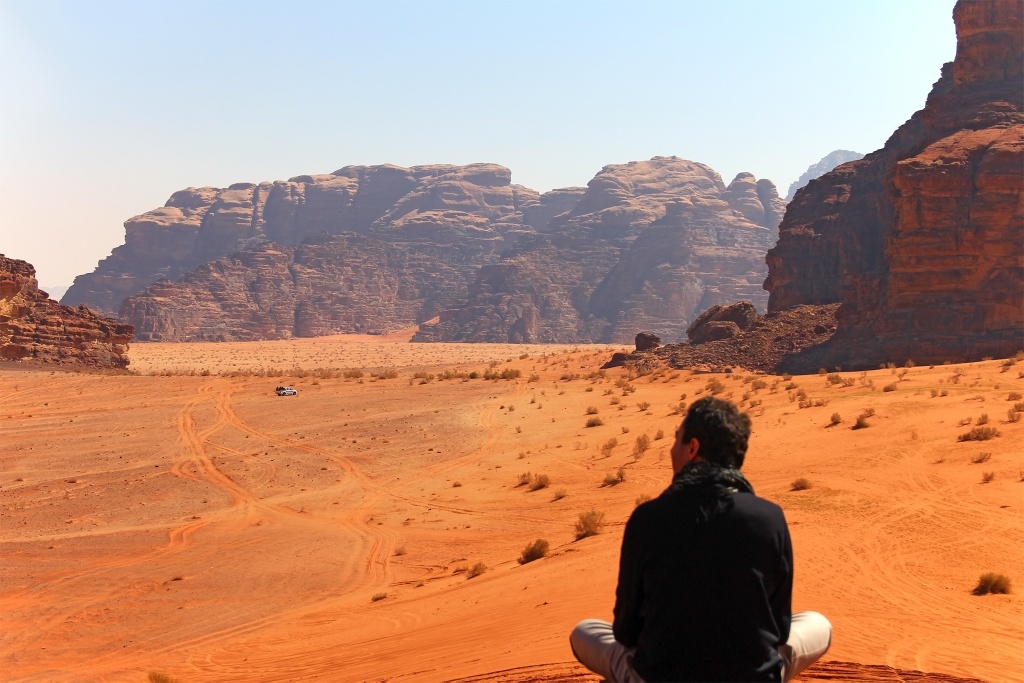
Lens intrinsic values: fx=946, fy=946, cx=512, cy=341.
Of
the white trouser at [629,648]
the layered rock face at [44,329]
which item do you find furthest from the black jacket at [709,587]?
the layered rock face at [44,329]

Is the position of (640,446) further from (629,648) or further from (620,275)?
(620,275)

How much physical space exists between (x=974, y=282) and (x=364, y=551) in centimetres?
2688

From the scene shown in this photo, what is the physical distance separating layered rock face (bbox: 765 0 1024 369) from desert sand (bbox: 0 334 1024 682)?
671 centimetres

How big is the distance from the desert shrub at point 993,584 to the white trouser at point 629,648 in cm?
481

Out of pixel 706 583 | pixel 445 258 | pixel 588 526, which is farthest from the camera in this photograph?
pixel 445 258

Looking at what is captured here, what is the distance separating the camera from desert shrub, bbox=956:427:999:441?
556 inches

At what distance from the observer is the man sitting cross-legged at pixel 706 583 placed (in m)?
3.45

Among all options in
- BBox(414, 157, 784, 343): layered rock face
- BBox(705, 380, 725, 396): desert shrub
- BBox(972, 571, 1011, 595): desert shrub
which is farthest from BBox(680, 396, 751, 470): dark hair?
BBox(414, 157, 784, 343): layered rock face

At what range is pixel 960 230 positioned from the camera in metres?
33.3

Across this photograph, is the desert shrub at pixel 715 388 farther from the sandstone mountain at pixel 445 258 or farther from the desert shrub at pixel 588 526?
the sandstone mountain at pixel 445 258

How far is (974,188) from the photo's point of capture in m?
33.6

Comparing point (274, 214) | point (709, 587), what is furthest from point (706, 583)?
point (274, 214)

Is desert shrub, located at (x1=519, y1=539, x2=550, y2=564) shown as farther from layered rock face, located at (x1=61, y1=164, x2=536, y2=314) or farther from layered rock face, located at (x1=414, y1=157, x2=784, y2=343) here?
layered rock face, located at (x1=61, y1=164, x2=536, y2=314)

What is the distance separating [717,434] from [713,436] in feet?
0.06
